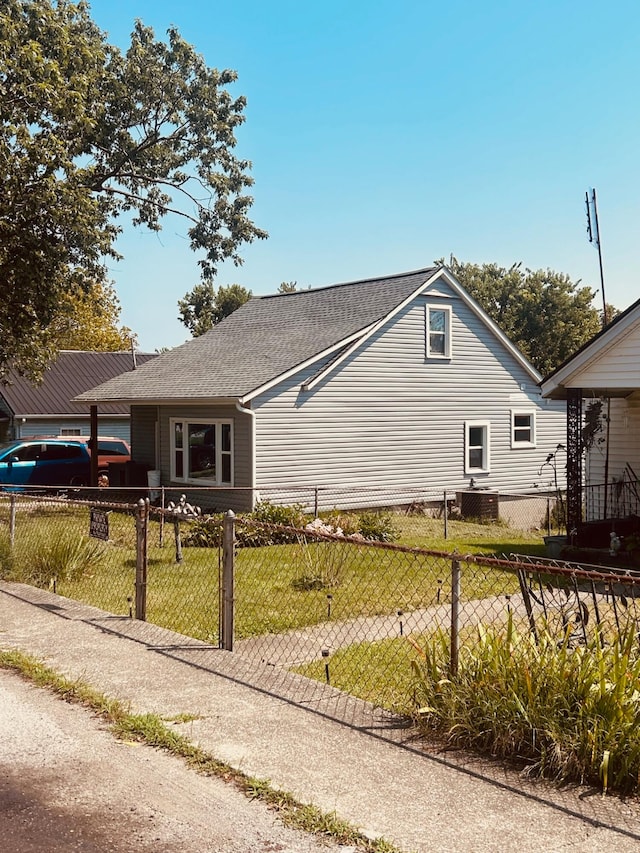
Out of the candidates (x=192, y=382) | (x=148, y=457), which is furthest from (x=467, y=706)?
(x=148, y=457)

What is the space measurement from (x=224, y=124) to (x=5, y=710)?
23.8 meters

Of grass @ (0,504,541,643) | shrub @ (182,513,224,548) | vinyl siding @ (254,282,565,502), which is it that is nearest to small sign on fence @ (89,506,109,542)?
grass @ (0,504,541,643)

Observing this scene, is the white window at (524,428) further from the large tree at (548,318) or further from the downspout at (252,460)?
the large tree at (548,318)

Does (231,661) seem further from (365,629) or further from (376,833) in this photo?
(376,833)

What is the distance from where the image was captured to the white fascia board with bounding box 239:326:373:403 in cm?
2045

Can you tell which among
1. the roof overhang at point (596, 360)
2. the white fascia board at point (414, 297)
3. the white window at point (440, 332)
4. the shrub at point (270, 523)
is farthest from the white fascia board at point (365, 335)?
the roof overhang at point (596, 360)

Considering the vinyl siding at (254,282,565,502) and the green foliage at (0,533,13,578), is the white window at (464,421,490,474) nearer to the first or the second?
the vinyl siding at (254,282,565,502)

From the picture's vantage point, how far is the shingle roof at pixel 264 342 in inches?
877

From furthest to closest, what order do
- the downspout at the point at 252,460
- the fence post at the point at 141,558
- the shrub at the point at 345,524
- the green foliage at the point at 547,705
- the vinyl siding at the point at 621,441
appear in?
1. the downspout at the point at 252,460
2. the vinyl siding at the point at 621,441
3. the shrub at the point at 345,524
4. the fence post at the point at 141,558
5. the green foliage at the point at 547,705

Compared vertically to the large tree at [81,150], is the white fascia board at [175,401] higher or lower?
lower

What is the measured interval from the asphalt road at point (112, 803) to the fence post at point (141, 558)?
2965mm

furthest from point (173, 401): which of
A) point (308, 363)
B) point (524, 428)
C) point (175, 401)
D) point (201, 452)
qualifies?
point (524, 428)

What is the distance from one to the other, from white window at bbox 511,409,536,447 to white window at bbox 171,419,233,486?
898 centimetres

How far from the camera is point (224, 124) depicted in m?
27.5
